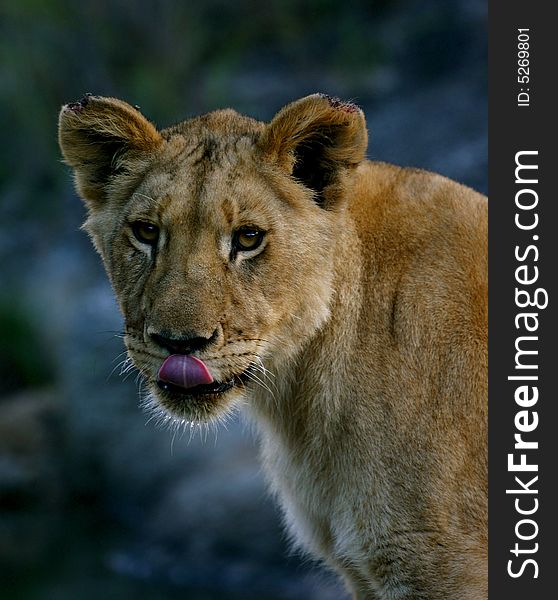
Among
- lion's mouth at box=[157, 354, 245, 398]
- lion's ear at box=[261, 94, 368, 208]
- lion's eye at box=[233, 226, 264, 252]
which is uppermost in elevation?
lion's ear at box=[261, 94, 368, 208]

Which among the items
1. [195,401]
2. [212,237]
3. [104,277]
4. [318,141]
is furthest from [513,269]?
[104,277]

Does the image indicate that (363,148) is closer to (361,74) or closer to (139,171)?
(139,171)

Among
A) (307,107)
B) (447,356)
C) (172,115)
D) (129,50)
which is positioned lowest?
(447,356)

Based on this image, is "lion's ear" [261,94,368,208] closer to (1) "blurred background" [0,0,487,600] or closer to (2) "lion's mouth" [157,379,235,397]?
(2) "lion's mouth" [157,379,235,397]

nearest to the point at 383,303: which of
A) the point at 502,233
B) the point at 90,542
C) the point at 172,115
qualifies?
the point at 502,233

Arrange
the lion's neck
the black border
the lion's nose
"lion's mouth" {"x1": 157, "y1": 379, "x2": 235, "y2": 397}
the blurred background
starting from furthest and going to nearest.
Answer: the blurred background, the lion's neck, the black border, "lion's mouth" {"x1": 157, "y1": 379, "x2": 235, "y2": 397}, the lion's nose

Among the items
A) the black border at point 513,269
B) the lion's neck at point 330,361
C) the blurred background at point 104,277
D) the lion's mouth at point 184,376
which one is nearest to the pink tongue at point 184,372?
the lion's mouth at point 184,376

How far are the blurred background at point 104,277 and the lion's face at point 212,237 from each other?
0.58 meters

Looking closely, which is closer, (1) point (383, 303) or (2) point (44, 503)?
(1) point (383, 303)

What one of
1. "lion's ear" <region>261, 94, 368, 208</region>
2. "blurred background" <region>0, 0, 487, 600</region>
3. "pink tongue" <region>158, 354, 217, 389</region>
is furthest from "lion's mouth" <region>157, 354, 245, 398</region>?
"lion's ear" <region>261, 94, 368, 208</region>

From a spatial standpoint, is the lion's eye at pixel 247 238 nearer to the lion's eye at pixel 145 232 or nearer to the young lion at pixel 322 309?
the young lion at pixel 322 309

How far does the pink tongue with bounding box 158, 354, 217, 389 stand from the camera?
3.68 meters

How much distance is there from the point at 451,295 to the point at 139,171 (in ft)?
3.86

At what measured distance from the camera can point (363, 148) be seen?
399 cm
